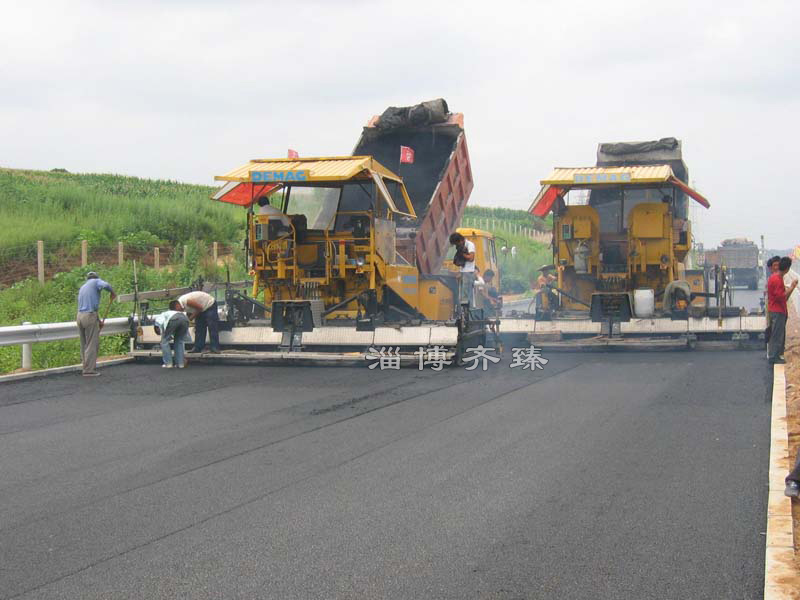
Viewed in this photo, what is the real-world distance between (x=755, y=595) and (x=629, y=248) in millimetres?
11711

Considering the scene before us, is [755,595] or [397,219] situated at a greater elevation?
[397,219]

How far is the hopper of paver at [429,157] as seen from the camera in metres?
15.7

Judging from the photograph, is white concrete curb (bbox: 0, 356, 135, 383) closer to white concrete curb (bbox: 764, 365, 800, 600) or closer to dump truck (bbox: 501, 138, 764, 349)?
dump truck (bbox: 501, 138, 764, 349)

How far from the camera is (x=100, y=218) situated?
30.0m

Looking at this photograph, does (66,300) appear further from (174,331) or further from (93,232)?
(174,331)

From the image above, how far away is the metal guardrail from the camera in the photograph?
40.7ft

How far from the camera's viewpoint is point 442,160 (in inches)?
636

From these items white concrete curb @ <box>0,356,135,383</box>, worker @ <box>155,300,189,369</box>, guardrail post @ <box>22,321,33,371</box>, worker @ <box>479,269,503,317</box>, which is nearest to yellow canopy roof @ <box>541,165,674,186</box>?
worker @ <box>479,269,503,317</box>

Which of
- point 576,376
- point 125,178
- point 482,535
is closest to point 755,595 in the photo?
point 482,535

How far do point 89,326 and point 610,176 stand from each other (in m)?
8.11

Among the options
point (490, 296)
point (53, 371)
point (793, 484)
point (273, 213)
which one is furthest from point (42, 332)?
point (793, 484)

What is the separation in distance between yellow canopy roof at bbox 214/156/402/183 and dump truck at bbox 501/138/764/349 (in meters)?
3.48

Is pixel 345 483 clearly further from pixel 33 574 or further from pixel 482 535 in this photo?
pixel 33 574

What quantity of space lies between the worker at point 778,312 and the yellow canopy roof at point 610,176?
2.80 m
